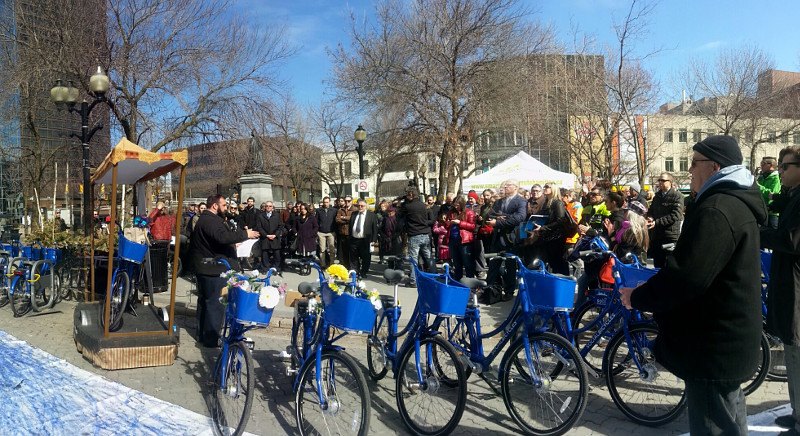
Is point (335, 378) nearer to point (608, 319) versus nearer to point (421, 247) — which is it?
point (608, 319)

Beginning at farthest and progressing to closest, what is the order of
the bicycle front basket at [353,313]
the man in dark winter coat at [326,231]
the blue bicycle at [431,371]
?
the man in dark winter coat at [326,231] < the blue bicycle at [431,371] < the bicycle front basket at [353,313]

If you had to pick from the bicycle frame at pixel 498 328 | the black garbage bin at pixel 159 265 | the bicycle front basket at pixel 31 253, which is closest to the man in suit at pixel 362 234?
Result: the black garbage bin at pixel 159 265

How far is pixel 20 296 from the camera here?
9336 mm

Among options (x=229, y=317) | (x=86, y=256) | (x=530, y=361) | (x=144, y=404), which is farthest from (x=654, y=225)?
(x=86, y=256)

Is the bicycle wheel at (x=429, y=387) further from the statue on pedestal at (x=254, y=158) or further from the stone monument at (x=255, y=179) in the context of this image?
the statue on pedestal at (x=254, y=158)

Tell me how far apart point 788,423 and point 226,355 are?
428cm

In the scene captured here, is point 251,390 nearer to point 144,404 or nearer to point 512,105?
point 144,404

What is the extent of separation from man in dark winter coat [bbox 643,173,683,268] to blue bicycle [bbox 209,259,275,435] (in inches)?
212

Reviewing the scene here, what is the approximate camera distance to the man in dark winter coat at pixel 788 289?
145 inches

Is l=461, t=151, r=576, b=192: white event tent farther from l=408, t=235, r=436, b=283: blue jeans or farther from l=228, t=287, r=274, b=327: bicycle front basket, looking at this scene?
l=228, t=287, r=274, b=327: bicycle front basket

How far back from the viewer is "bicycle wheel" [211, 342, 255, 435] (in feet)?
12.9

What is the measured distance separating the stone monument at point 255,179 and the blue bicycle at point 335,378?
14362mm

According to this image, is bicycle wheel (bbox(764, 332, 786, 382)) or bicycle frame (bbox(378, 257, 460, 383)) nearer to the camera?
bicycle frame (bbox(378, 257, 460, 383))

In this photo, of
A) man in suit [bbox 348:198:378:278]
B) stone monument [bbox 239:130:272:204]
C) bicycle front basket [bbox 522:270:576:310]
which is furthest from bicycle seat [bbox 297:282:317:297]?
stone monument [bbox 239:130:272:204]
